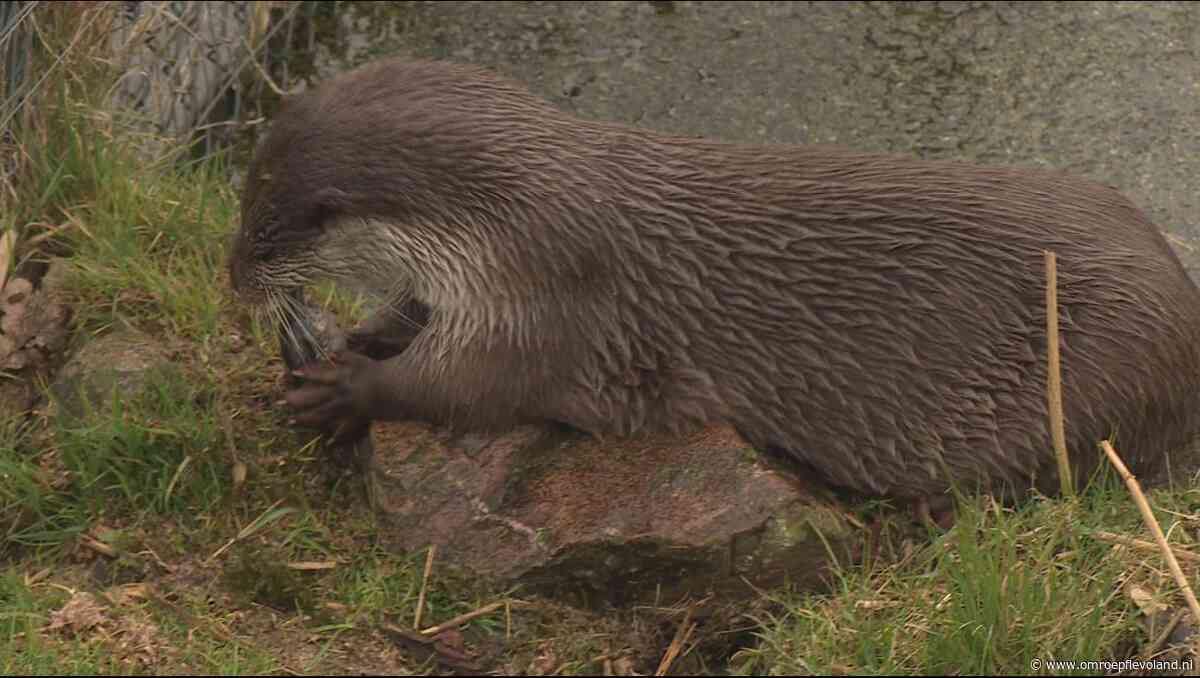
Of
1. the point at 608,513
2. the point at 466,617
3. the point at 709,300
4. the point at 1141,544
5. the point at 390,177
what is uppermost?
the point at 390,177

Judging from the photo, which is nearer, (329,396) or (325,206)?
(325,206)

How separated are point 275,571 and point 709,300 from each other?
860 millimetres

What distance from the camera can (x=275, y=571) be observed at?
276 centimetres

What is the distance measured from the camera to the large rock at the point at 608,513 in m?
2.74

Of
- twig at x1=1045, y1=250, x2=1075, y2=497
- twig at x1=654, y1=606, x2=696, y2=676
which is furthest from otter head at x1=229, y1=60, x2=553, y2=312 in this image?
twig at x1=1045, y1=250, x2=1075, y2=497

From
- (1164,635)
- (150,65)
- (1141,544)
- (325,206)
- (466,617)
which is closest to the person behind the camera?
(1164,635)

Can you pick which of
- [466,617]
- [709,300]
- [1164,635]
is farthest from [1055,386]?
[466,617]

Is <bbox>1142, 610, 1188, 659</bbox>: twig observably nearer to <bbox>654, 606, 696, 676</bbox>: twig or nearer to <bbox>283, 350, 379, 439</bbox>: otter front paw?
<bbox>654, 606, 696, 676</bbox>: twig

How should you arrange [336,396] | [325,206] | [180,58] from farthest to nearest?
[180,58]
[336,396]
[325,206]

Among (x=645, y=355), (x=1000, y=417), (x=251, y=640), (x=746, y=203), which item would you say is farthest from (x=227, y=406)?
(x=1000, y=417)

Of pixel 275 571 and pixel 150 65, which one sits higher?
pixel 150 65

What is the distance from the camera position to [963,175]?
302 centimetres

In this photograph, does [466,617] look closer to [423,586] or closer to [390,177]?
[423,586]

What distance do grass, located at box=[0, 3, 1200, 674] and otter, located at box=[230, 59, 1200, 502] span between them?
175mm
